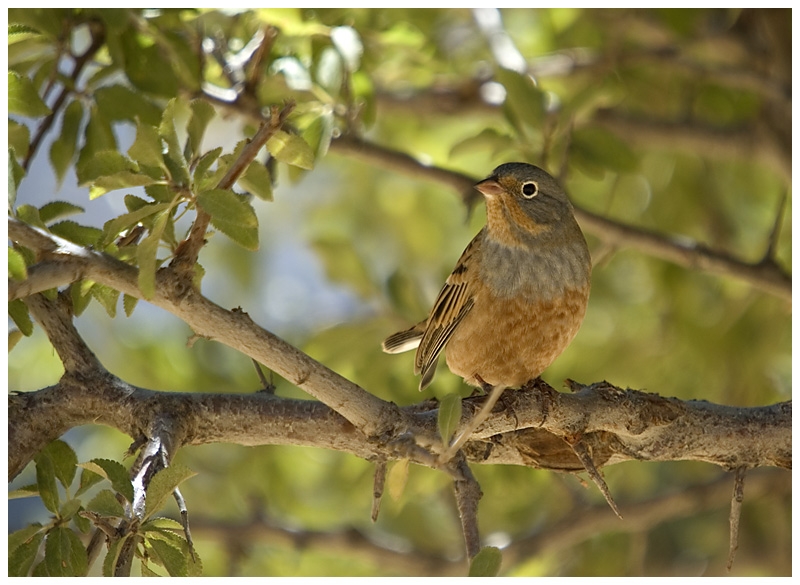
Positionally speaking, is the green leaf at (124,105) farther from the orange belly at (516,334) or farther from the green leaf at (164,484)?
the green leaf at (164,484)

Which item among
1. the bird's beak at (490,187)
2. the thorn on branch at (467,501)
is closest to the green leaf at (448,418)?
the thorn on branch at (467,501)

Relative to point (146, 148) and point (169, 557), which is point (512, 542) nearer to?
point (169, 557)

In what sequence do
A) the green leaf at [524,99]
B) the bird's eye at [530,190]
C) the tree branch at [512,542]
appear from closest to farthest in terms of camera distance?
1. the green leaf at [524,99]
2. the bird's eye at [530,190]
3. the tree branch at [512,542]

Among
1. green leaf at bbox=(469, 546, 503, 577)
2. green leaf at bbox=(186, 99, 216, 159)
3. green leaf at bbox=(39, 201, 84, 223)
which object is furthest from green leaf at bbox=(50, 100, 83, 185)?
green leaf at bbox=(469, 546, 503, 577)

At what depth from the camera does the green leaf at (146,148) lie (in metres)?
2.79

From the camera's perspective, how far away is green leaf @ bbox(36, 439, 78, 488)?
321cm

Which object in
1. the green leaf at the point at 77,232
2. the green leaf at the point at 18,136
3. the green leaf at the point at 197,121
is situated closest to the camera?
the green leaf at the point at 197,121

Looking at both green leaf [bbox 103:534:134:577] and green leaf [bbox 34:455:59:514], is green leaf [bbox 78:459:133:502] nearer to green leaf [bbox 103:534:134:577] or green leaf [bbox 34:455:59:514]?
green leaf [bbox 103:534:134:577]

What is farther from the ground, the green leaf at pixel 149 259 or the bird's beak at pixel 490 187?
the bird's beak at pixel 490 187

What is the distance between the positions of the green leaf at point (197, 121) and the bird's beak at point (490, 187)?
71.8 inches

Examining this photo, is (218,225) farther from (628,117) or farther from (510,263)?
(628,117)

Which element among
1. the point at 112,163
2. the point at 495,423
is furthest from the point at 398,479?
the point at 112,163

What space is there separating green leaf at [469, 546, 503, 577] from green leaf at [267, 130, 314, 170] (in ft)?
4.12

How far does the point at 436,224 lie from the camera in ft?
25.3
